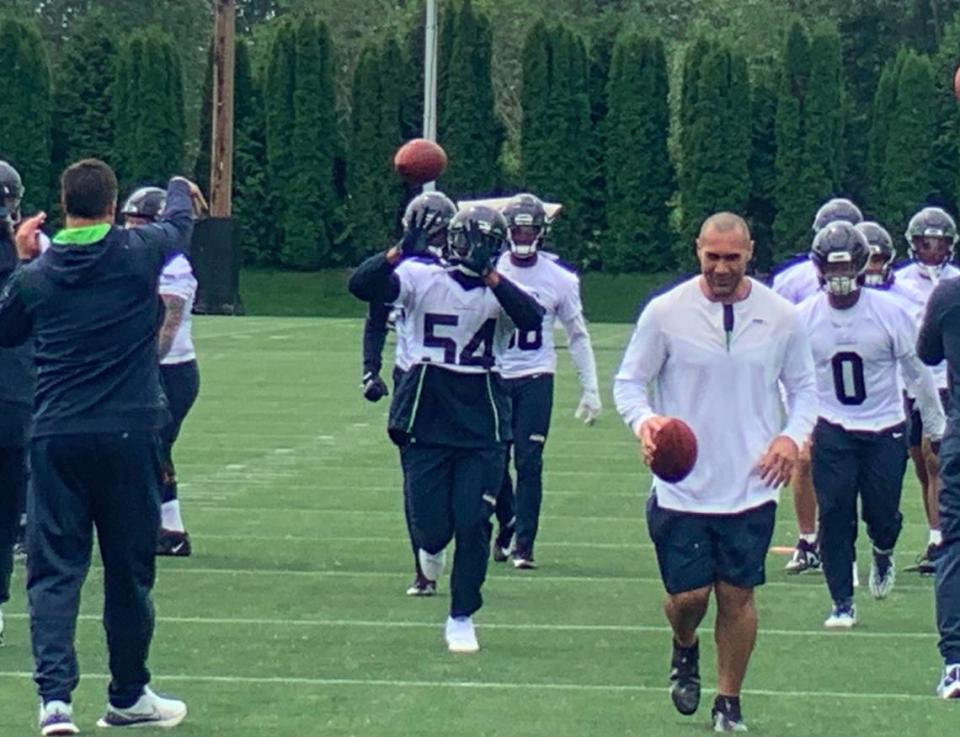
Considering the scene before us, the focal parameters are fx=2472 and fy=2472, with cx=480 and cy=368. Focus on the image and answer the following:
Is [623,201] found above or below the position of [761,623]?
below

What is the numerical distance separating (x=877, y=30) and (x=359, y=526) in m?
50.5

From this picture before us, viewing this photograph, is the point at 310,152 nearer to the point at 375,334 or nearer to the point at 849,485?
the point at 375,334

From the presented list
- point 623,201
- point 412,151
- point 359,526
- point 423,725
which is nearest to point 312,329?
point 623,201

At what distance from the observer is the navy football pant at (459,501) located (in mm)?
10578

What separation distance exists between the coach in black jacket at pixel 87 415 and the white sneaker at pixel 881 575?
4.68 metres

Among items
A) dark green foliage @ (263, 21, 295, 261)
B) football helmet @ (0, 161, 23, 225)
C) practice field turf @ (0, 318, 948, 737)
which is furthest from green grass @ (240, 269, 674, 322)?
football helmet @ (0, 161, 23, 225)

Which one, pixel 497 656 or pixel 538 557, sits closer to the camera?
pixel 497 656

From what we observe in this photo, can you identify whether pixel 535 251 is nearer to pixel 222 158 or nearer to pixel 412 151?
pixel 412 151

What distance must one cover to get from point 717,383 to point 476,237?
221 cm

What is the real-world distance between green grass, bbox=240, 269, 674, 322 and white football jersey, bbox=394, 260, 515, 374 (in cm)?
3628

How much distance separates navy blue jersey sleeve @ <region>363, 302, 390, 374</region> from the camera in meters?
11.5

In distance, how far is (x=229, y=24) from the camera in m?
44.8

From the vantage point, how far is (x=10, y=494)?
1007 centimetres

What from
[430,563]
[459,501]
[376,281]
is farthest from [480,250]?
[430,563]
